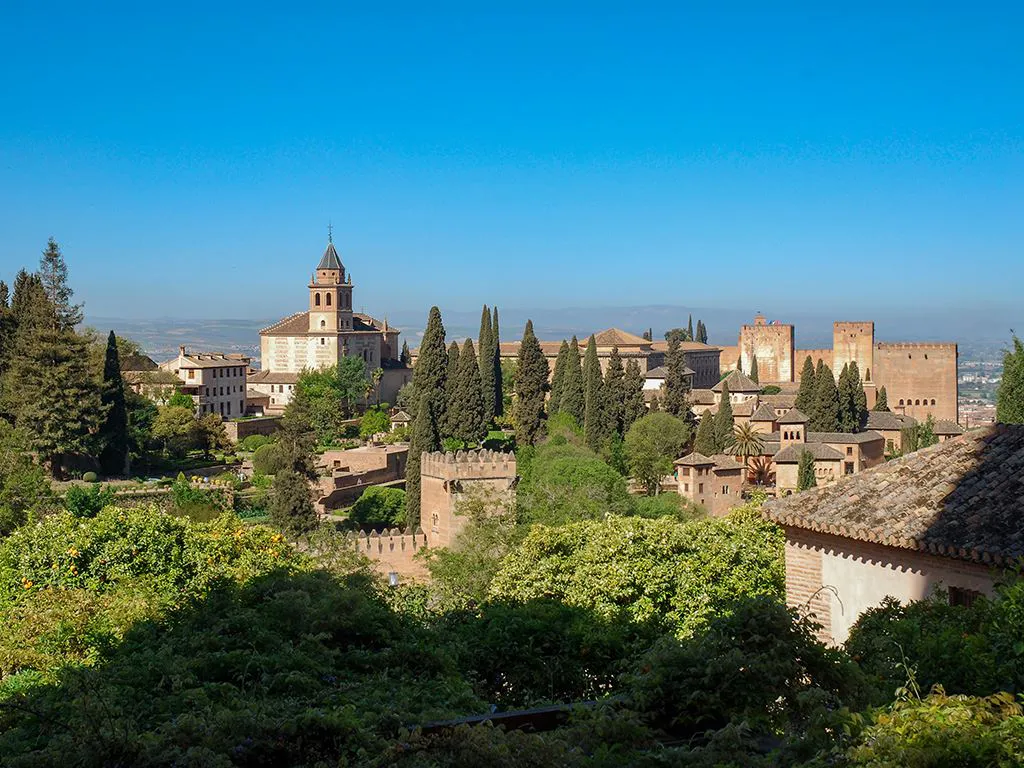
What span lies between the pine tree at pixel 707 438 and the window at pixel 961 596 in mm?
44049

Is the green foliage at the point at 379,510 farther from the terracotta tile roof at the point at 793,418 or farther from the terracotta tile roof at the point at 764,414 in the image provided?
the terracotta tile roof at the point at 764,414

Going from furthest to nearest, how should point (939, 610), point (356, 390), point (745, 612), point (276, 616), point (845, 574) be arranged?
point (356, 390) < point (276, 616) < point (845, 574) < point (939, 610) < point (745, 612)

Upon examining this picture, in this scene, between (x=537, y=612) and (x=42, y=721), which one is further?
(x=537, y=612)

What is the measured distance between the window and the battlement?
26.7 meters

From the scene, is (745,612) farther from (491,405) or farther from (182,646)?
(491,405)

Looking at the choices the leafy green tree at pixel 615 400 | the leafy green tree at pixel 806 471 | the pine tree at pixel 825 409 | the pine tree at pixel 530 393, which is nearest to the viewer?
the leafy green tree at pixel 806 471

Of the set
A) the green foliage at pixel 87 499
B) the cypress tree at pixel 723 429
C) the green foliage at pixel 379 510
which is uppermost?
the cypress tree at pixel 723 429

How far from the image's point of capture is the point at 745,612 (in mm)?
6520

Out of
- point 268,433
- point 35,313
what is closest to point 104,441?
point 35,313

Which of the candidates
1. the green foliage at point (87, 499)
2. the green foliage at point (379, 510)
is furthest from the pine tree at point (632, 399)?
the green foliage at point (87, 499)

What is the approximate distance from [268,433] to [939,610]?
57816 mm

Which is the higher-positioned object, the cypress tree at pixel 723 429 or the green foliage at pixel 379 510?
the cypress tree at pixel 723 429

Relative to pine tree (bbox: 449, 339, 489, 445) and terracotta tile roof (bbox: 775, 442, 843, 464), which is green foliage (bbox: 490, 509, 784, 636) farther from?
terracotta tile roof (bbox: 775, 442, 843, 464)

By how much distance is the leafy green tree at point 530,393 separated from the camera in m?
54.0
